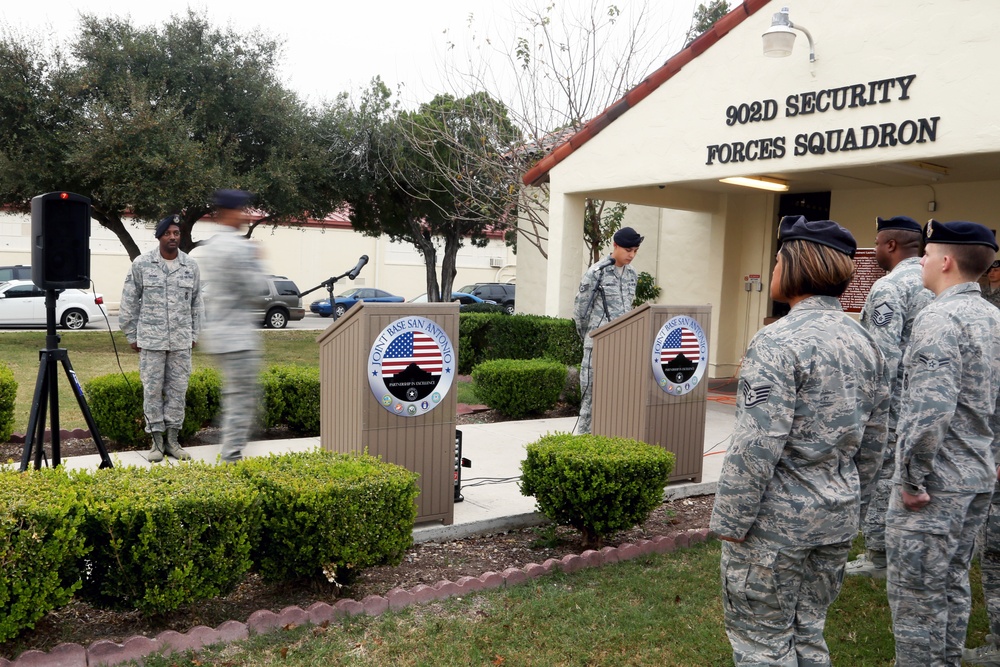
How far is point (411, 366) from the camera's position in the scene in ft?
16.5

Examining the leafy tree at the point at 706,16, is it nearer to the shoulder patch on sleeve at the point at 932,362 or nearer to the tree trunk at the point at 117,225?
the tree trunk at the point at 117,225

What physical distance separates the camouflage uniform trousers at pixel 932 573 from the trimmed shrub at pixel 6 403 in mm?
7064

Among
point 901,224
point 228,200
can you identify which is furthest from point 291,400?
point 901,224

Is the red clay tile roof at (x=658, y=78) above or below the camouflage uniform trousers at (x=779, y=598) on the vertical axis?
above

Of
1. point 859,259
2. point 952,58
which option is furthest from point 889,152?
point 859,259

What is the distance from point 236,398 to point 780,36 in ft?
20.3

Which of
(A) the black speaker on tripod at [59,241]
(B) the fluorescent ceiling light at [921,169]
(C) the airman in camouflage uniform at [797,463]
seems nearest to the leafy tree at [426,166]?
(B) the fluorescent ceiling light at [921,169]

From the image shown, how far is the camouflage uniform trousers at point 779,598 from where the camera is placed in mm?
2736

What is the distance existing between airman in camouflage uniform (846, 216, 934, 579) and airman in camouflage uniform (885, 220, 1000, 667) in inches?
36.4

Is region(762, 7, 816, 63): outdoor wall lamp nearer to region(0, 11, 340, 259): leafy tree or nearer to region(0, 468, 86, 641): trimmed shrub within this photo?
region(0, 468, 86, 641): trimmed shrub

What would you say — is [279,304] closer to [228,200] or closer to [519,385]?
[519,385]

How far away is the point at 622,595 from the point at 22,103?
1580 centimetres

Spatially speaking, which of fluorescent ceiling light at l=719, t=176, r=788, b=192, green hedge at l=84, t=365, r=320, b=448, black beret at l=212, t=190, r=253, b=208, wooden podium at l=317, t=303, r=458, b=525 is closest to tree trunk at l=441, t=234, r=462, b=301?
fluorescent ceiling light at l=719, t=176, r=788, b=192

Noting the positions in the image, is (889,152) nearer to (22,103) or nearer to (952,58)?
(952,58)
